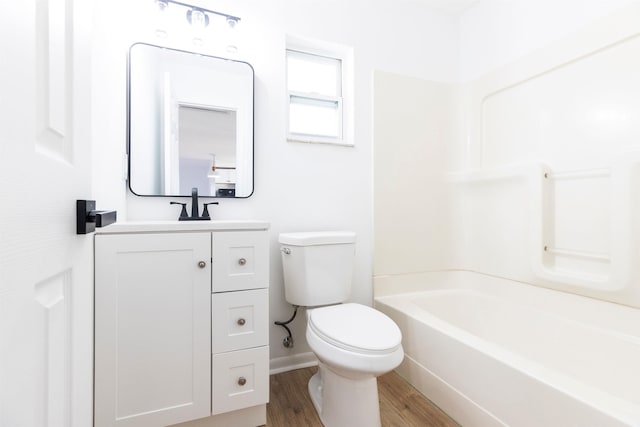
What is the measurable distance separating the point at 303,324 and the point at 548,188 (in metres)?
1.60

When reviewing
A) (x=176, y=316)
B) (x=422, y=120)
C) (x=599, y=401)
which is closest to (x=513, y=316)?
(x=599, y=401)

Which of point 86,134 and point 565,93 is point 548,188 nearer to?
point 565,93

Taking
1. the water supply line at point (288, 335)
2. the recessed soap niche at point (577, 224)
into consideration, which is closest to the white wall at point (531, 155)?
the recessed soap niche at point (577, 224)

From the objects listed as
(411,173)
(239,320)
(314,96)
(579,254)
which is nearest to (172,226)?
(239,320)

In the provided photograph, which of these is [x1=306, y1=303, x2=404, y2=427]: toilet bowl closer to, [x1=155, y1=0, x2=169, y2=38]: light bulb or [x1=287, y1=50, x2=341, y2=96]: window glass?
[x1=287, y1=50, x2=341, y2=96]: window glass

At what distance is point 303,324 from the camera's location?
186 cm

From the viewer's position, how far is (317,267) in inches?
63.3

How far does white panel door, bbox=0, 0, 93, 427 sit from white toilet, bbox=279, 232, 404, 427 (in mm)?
822

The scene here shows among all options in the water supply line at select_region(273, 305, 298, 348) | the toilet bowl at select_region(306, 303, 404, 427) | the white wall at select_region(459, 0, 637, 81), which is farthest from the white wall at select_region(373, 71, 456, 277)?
the toilet bowl at select_region(306, 303, 404, 427)

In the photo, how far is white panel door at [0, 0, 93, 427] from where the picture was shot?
1.18 ft

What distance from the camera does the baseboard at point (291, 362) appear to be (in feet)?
5.84

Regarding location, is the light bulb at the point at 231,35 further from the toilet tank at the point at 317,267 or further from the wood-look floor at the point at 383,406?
the wood-look floor at the point at 383,406

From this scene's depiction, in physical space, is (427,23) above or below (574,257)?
above

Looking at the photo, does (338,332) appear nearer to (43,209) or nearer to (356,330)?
(356,330)
